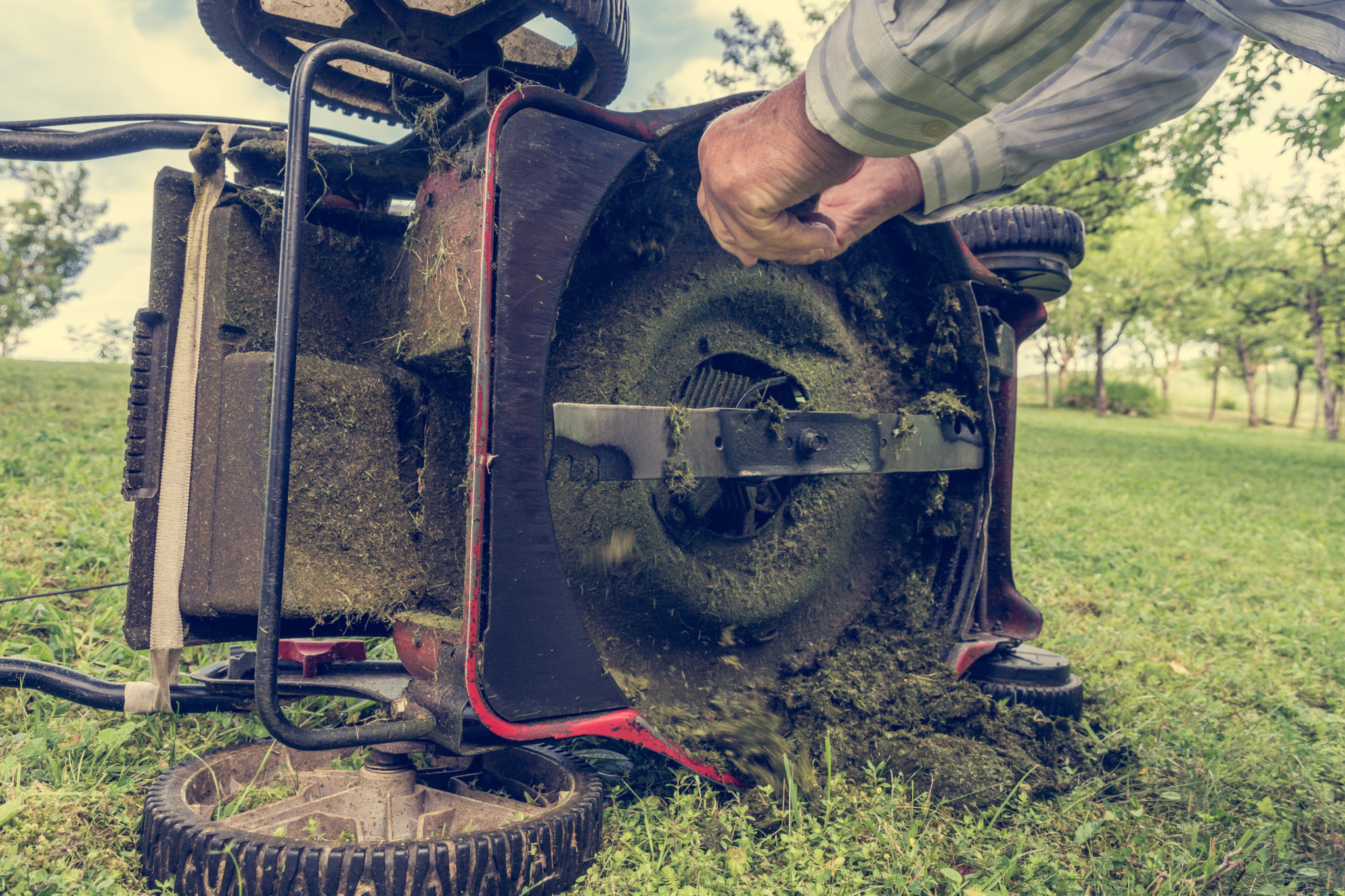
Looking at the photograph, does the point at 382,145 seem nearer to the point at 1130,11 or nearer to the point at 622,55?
the point at 622,55

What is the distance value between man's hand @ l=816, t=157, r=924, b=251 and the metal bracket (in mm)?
398

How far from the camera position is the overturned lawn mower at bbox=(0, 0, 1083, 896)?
1.40 m

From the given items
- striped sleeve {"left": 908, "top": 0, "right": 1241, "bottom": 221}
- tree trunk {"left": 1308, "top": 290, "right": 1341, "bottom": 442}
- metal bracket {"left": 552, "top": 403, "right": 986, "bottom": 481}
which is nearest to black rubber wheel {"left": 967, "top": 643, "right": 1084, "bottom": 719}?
metal bracket {"left": 552, "top": 403, "right": 986, "bottom": 481}

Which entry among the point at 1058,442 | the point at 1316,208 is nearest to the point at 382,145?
the point at 1058,442

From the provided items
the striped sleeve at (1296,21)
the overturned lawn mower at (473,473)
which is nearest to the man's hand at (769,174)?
the overturned lawn mower at (473,473)

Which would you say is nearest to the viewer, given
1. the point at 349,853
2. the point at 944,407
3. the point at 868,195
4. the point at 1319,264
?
the point at 349,853

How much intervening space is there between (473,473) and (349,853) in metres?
0.60

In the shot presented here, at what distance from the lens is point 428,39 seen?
169 centimetres

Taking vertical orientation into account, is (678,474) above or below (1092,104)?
below

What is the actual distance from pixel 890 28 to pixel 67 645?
2.65m

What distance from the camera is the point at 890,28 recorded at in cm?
122

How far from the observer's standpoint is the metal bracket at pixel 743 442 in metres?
1.54

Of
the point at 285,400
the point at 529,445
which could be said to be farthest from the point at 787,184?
the point at 285,400

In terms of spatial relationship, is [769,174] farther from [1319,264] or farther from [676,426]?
[1319,264]
